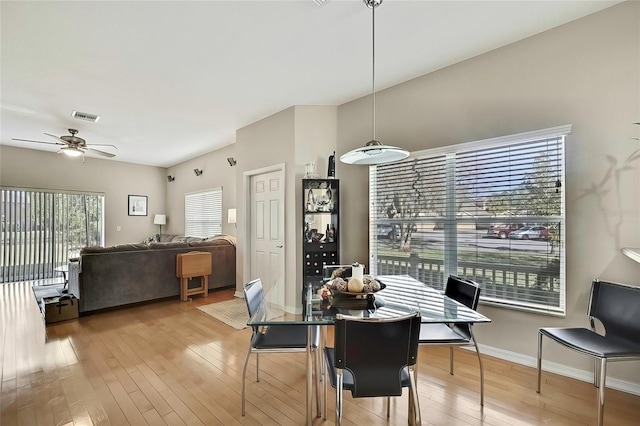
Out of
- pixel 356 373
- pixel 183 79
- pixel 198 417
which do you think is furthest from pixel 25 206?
pixel 356 373

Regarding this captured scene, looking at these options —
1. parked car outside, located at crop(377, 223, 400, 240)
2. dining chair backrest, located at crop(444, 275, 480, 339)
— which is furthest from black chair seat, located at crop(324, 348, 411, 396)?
parked car outside, located at crop(377, 223, 400, 240)

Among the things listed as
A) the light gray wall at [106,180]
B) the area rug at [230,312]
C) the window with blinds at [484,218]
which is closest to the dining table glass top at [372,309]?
the window with blinds at [484,218]

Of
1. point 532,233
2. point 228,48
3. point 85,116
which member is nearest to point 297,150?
point 228,48

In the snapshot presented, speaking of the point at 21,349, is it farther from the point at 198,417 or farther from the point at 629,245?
the point at 629,245

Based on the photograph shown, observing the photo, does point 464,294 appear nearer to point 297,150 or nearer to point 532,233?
point 532,233

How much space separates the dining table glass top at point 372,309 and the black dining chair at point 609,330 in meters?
0.73

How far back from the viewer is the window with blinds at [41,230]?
5.95 metres

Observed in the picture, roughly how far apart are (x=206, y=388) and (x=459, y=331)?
6.41 feet

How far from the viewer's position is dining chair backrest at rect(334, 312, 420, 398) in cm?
136

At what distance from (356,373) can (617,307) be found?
1965mm

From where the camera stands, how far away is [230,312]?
4023 mm

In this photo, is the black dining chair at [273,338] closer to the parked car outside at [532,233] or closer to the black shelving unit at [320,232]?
the black shelving unit at [320,232]

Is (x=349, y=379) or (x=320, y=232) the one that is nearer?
(x=349, y=379)

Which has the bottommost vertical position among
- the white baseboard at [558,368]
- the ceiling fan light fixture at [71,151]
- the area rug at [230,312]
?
the area rug at [230,312]
